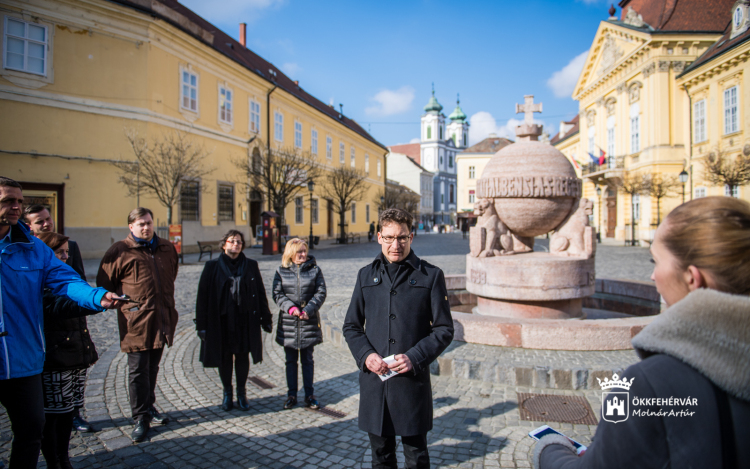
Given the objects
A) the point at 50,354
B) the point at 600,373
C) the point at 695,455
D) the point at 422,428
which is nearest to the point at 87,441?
the point at 50,354

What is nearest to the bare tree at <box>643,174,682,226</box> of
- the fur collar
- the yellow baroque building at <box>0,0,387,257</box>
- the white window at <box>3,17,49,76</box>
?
the yellow baroque building at <box>0,0,387,257</box>

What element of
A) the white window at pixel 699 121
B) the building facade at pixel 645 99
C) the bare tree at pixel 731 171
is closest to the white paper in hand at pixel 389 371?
the bare tree at pixel 731 171

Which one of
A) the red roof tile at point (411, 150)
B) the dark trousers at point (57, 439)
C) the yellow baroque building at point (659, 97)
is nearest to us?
the dark trousers at point (57, 439)

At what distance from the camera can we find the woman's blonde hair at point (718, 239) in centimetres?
113

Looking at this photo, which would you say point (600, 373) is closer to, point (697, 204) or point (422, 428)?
point (422, 428)

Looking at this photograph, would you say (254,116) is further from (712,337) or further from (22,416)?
(712,337)

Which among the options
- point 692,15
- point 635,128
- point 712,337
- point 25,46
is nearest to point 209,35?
point 25,46

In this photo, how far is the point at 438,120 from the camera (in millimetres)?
95750

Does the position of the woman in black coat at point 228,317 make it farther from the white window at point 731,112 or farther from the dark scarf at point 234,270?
the white window at point 731,112

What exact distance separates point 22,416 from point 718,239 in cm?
327

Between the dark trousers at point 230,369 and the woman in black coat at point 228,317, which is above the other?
the woman in black coat at point 228,317

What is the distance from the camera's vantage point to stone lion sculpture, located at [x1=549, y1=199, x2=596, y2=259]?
6.44 meters

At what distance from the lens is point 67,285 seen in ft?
8.68

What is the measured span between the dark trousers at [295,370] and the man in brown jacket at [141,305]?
3.54ft
